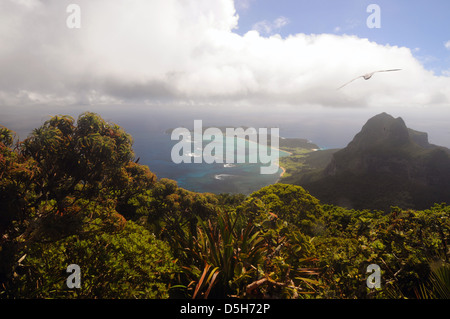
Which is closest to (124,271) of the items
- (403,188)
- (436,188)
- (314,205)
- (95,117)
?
(95,117)

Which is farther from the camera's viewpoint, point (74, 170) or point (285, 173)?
point (285, 173)

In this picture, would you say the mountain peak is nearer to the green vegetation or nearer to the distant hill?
the distant hill

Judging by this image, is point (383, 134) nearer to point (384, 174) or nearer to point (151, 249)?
point (384, 174)

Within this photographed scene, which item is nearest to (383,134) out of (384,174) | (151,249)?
(384,174)

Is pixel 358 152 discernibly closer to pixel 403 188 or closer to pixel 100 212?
pixel 403 188

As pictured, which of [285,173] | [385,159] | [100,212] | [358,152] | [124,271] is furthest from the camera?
[285,173]

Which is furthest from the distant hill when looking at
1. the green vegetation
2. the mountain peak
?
the green vegetation

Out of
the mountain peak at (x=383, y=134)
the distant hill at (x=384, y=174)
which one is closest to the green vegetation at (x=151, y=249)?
the distant hill at (x=384, y=174)
